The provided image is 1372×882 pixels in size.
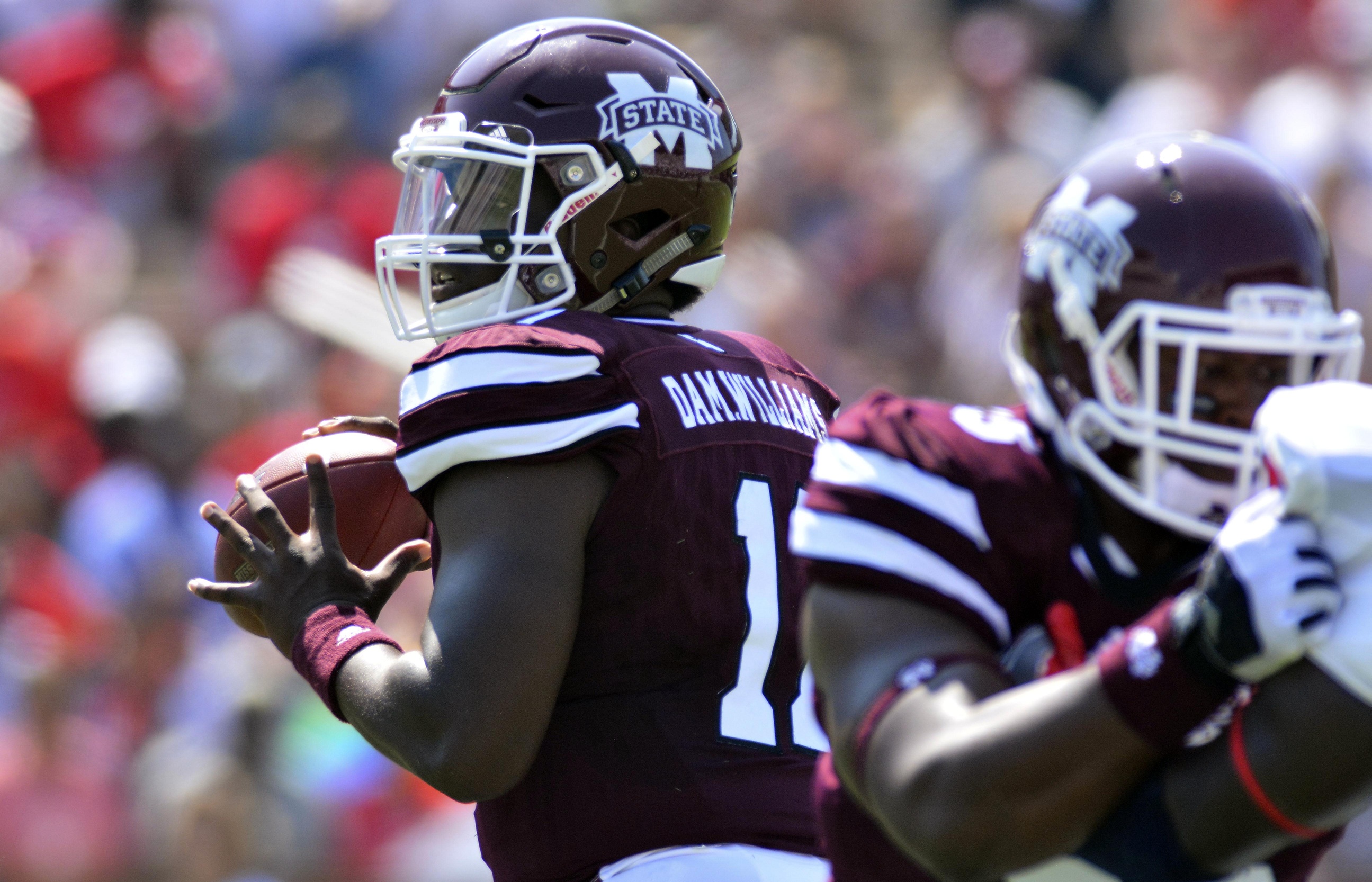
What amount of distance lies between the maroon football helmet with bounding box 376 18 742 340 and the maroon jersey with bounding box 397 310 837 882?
0.27 metres

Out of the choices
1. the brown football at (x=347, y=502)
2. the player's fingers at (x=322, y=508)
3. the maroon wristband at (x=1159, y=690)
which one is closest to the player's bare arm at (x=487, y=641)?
the player's fingers at (x=322, y=508)

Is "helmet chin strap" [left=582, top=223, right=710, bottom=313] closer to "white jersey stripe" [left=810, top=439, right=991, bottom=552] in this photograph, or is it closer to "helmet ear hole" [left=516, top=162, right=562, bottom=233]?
"helmet ear hole" [left=516, top=162, right=562, bottom=233]

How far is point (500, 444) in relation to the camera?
2.36 meters

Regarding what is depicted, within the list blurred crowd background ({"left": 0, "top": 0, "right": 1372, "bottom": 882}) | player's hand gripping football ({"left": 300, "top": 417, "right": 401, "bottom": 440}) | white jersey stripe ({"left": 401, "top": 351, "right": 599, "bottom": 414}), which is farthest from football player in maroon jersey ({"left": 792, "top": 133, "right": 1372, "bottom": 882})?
blurred crowd background ({"left": 0, "top": 0, "right": 1372, "bottom": 882})

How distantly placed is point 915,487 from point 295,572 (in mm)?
1137

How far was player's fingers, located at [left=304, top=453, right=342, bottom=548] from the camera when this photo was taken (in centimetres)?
263

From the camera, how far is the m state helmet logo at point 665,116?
2.84m

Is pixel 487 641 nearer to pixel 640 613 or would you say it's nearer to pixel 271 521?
pixel 640 613

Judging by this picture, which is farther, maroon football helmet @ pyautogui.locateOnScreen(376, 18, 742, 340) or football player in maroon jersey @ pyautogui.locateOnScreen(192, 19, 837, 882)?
maroon football helmet @ pyautogui.locateOnScreen(376, 18, 742, 340)

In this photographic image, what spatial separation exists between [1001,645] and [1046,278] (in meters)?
0.44

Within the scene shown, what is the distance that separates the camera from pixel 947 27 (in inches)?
347

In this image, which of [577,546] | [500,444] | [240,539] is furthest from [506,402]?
[240,539]

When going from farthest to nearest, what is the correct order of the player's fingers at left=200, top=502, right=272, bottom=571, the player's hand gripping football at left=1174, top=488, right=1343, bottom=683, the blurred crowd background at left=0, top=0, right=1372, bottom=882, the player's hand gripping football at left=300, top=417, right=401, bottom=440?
1. the blurred crowd background at left=0, top=0, right=1372, bottom=882
2. the player's hand gripping football at left=300, top=417, right=401, bottom=440
3. the player's fingers at left=200, top=502, right=272, bottom=571
4. the player's hand gripping football at left=1174, top=488, right=1343, bottom=683

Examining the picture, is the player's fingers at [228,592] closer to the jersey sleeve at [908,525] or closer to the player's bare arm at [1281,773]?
the jersey sleeve at [908,525]
